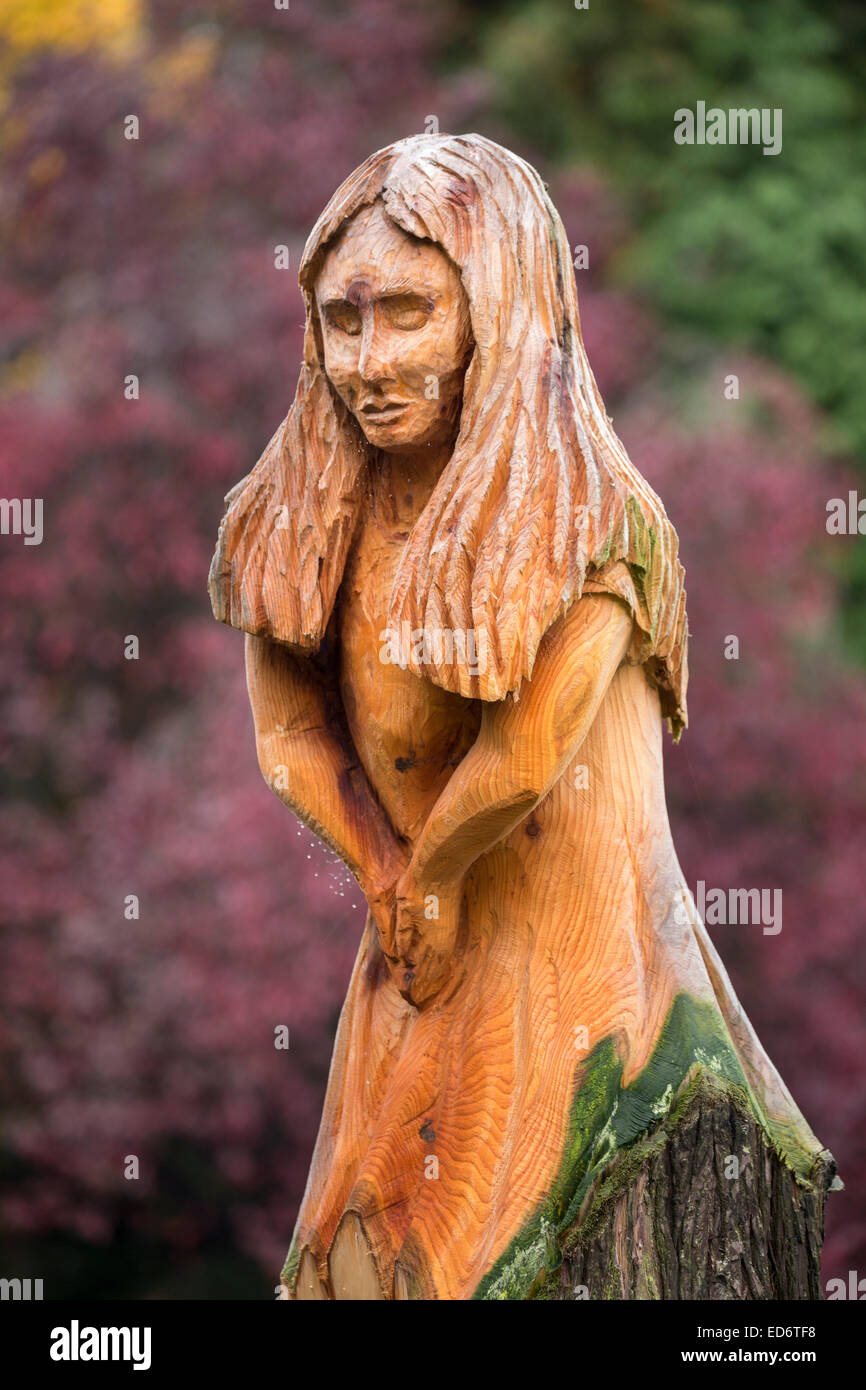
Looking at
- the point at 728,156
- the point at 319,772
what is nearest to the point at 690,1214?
the point at 319,772

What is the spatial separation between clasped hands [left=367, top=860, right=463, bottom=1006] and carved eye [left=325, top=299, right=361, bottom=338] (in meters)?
0.76

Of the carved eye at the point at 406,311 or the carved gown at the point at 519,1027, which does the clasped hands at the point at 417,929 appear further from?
the carved eye at the point at 406,311

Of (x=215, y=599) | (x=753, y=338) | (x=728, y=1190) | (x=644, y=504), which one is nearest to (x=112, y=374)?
(x=753, y=338)

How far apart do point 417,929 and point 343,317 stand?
0.88 metres

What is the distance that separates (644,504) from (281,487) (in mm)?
539

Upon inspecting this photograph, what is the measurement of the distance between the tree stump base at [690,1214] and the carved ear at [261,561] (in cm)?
87

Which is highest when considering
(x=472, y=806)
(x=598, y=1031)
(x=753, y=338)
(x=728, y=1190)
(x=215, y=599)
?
(x=753, y=338)

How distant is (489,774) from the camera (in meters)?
2.45

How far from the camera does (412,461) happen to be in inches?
105

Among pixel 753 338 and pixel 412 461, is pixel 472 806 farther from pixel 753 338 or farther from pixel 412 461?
pixel 753 338
